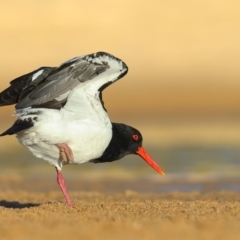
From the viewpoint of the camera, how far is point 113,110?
26.1 metres

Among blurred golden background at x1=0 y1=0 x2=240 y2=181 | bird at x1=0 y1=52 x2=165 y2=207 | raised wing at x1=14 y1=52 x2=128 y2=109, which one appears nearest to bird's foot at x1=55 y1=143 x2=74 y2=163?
bird at x1=0 y1=52 x2=165 y2=207

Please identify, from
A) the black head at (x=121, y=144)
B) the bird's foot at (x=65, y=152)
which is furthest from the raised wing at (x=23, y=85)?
the black head at (x=121, y=144)

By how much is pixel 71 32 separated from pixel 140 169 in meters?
17.9

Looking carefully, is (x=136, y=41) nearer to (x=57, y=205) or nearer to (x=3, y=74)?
(x=3, y=74)

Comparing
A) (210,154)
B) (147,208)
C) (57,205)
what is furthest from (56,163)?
(210,154)

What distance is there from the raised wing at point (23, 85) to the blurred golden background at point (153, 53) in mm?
8653

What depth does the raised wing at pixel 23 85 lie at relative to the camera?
34.7 ft

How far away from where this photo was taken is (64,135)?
Result: 1038cm

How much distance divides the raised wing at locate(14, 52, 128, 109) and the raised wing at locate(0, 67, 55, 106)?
0.06 m

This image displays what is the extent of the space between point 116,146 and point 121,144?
0.58 feet

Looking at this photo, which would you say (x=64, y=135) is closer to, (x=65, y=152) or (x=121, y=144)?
(x=65, y=152)

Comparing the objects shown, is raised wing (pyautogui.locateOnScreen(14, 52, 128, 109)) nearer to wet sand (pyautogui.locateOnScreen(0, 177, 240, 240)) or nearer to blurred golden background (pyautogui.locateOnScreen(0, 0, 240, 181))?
wet sand (pyautogui.locateOnScreen(0, 177, 240, 240))

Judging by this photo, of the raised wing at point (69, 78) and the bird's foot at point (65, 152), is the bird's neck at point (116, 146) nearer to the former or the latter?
the bird's foot at point (65, 152)

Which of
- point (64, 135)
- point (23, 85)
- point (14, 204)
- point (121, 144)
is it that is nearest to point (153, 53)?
point (14, 204)
